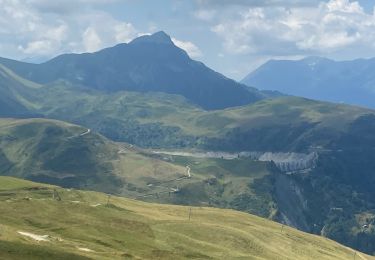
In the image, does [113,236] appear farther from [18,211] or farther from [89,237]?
[18,211]

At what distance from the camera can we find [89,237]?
17312 centimetres

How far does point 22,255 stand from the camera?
116188 millimetres

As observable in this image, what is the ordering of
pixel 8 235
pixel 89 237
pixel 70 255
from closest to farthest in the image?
1. pixel 70 255
2. pixel 8 235
3. pixel 89 237

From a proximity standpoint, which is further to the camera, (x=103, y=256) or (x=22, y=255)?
(x=103, y=256)

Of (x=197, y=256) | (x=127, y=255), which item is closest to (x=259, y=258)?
(x=197, y=256)

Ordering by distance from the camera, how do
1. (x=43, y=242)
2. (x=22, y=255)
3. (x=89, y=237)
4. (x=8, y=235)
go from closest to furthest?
(x=22, y=255) → (x=8, y=235) → (x=43, y=242) → (x=89, y=237)

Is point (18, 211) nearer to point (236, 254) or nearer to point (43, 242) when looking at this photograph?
point (43, 242)

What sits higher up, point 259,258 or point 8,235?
point 8,235

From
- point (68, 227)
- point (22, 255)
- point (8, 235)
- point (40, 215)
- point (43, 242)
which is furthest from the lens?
point (40, 215)

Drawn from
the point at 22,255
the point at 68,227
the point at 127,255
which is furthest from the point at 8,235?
the point at 68,227

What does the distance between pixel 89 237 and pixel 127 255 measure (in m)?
29.7

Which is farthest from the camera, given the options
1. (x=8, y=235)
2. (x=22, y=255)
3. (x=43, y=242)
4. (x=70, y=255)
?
(x=43, y=242)

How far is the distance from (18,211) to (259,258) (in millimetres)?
88518

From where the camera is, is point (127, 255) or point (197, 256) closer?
point (127, 255)
